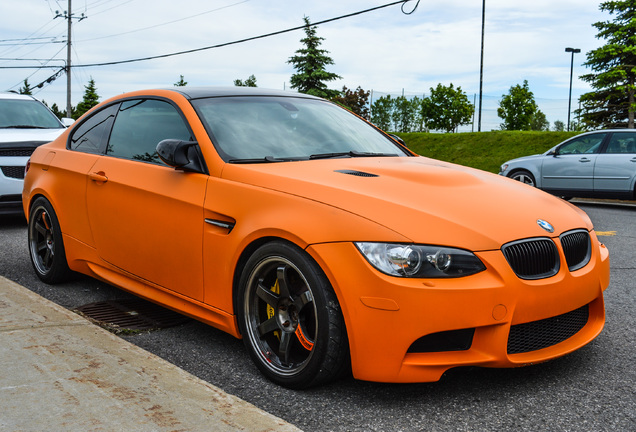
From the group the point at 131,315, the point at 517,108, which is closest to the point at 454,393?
the point at 131,315

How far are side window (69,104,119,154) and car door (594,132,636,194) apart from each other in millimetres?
10941

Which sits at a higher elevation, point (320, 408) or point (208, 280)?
point (208, 280)

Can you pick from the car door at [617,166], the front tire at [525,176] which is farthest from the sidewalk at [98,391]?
the front tire at [525,176]

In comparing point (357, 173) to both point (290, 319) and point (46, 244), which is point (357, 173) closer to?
point (290, 319)

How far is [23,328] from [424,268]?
2348 mm

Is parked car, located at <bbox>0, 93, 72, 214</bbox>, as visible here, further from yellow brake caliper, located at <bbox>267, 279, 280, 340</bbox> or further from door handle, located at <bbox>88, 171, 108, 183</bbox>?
yellow brake caliper, located at <bbox>267, 279, 280, 340</bbox>

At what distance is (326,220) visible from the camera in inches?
115

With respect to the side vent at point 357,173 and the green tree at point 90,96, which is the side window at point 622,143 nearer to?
the side vent at point 357,173

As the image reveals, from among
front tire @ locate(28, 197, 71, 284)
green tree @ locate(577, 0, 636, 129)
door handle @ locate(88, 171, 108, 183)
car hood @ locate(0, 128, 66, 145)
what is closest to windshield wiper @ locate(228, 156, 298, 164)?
door handle @ locate(88, 171, 108, 183)

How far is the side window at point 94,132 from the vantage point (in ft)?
15.5

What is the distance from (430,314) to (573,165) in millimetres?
11899

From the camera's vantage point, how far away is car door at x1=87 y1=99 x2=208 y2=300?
3600 mm

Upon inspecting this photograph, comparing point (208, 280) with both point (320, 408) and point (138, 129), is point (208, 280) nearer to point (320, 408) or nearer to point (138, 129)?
point (320, 408)

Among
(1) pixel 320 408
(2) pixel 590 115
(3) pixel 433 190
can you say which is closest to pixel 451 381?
(1) pixel 320 408
